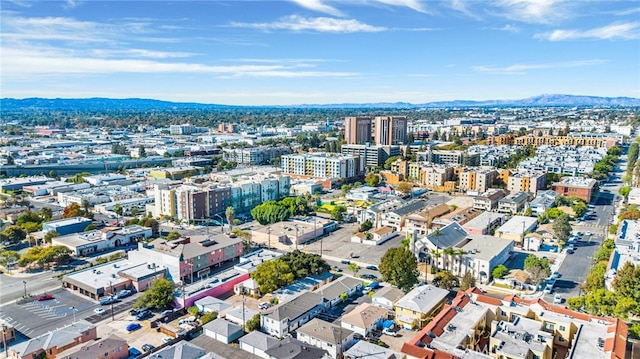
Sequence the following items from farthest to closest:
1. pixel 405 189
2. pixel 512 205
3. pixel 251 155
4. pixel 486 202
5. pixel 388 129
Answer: pixel 388 129, pixel 251 155, pixel 405 189, pixel 486 202, pixel 512 205

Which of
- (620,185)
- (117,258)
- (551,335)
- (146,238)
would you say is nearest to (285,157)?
(146,238)

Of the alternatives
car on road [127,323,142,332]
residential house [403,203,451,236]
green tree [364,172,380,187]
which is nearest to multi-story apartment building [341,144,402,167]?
green tree [364,172,380,187]

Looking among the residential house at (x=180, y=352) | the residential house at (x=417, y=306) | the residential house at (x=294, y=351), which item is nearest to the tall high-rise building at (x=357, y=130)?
the residential house at (x=417, y=306)

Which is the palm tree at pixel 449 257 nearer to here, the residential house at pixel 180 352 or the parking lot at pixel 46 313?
the residential house at pixel 180 352

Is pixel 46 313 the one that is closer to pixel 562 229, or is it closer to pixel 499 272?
pixel 499 272

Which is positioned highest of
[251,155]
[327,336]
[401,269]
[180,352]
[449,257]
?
[251,155]

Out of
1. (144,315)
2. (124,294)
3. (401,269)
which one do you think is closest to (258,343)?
(144,315)

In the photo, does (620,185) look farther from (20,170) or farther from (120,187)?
(20,170)

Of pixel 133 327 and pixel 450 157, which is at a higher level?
pixel 450 157
